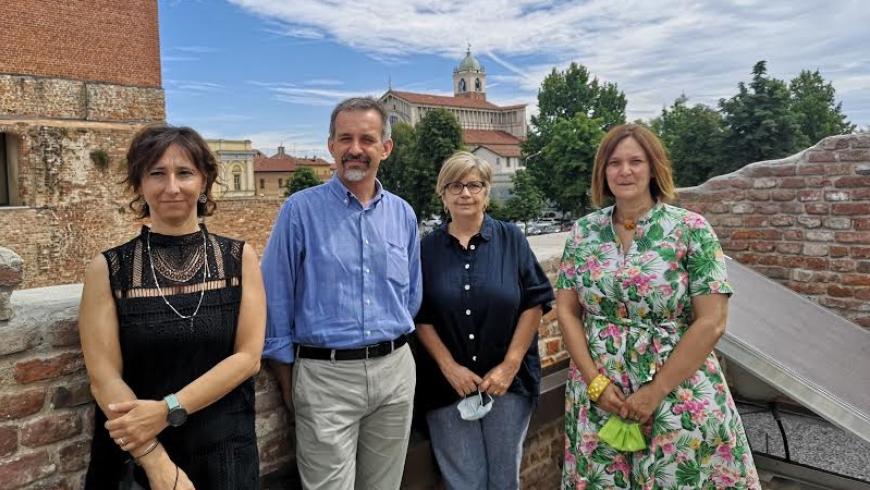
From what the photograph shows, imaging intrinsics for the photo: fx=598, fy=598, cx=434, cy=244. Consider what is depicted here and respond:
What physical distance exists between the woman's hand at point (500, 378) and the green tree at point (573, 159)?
33.6 metres

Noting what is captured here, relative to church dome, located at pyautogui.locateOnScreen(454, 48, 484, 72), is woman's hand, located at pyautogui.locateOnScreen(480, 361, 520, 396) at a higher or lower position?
lower

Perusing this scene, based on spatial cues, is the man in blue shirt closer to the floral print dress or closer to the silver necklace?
the silver necklace

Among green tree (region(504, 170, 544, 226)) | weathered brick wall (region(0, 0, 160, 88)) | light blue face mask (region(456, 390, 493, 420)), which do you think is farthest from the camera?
green tree (region(504, 170, 544, 226))

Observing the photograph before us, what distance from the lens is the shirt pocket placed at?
2.42 meters

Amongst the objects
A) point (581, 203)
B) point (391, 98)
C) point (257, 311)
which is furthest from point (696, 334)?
point (391, 98)

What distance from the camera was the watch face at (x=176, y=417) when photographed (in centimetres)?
174

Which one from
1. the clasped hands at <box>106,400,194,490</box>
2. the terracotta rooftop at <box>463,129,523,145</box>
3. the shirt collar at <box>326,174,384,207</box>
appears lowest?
the clasped hands at <box>106,400,194,490</box>

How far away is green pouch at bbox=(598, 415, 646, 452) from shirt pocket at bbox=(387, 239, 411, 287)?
1.02 m

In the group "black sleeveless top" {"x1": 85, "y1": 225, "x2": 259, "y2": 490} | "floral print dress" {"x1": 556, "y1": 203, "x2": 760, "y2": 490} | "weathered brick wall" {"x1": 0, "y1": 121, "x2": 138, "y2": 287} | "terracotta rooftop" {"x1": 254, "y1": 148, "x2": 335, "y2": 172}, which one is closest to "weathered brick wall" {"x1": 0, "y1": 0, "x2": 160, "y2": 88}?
"weathered brick wall" {"x1": 0, "y1": 121, "x2": 138, "y2": 287}

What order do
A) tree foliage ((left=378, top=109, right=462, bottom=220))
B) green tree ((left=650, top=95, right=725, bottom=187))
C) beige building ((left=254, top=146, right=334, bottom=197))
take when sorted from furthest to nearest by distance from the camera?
beige building ((left=254, top=146, right=334, bottom=197)) → tree foliage ((left=378, top=109, right=462, bottom=220)) → green tree ((left=650, top=95, right=725, bottom=187))

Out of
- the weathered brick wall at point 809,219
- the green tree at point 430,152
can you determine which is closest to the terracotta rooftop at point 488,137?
the green tree at point 430,152

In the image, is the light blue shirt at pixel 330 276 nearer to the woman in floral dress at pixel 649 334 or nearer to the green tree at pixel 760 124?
the woman in floral dress at pixel 649 334

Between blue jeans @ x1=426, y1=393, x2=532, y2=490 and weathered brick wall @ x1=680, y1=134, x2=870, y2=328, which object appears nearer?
blue jeans @ x1=426, y1=393, x2=532, y2=490

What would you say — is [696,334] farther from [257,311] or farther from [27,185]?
[27,185]
